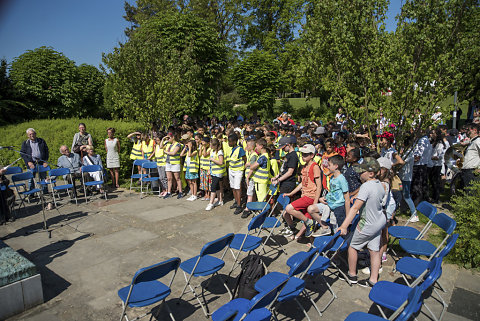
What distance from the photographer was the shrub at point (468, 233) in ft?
17.1

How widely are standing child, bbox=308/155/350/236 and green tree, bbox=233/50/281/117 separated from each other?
65.2 ft

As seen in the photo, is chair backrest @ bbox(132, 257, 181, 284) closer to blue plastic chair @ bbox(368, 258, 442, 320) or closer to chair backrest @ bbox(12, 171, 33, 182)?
blue plastic chair @ bbox(368, 258, 442, 320)

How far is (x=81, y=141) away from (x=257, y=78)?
16.7m

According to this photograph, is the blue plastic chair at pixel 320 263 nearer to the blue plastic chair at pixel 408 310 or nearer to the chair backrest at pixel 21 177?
the blue plastic chair at pixel 408 310

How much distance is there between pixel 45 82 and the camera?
19.7 meters

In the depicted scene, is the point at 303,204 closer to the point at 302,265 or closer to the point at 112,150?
the point at 302,265

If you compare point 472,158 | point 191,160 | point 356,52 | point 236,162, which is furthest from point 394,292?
point 191,160

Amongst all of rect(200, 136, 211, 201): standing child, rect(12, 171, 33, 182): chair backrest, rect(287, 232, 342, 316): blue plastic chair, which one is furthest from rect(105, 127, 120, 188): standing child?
rect(287, 232, 342, 316): blue plastic chair

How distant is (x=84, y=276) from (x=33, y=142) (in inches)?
224

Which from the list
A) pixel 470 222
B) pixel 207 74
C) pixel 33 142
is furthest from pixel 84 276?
pixel 207 74

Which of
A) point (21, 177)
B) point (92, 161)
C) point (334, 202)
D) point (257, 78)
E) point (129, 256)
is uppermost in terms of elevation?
point (257, 78)

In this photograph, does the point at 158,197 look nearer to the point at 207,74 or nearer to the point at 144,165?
the point at 144,165

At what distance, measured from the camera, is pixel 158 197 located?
32.5 feet

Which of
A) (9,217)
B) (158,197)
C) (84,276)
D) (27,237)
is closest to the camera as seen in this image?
(84,276)
